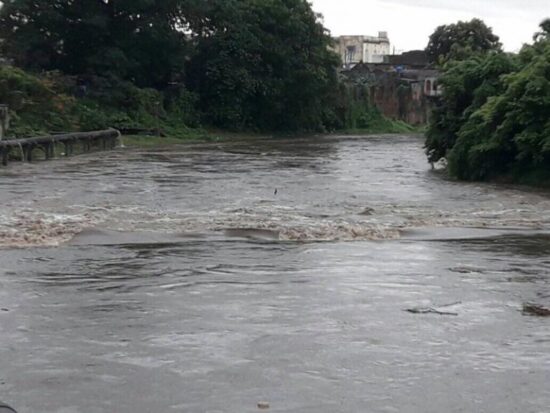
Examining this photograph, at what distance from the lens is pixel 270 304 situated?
842 cm

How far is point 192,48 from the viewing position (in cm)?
5375

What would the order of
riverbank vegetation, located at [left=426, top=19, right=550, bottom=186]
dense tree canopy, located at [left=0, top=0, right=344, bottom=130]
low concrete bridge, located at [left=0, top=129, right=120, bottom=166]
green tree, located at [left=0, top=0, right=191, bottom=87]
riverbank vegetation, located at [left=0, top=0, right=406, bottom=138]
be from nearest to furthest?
riverbank vegetation, located at [left=426, top=19, right=550, bottom=186], low concrete bridge, located at [left=0, top=129, right=120, bottom=166], riverbank vegetation, located at [left=0, top=0, right=406, bottom=138], green tree, located at [left=0, top=0, right=191, bottom=87], dense tree canopy, located at [left=0, top=0, right=344, bottom=130]

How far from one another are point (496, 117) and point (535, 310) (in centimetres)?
1518

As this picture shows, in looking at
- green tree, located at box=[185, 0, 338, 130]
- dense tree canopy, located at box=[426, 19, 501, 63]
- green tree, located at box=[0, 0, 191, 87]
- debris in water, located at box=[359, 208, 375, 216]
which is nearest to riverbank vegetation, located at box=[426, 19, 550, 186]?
debris in water, located at box=[359, 208, 375, 216]

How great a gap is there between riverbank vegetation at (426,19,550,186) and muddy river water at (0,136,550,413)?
14.7 ft

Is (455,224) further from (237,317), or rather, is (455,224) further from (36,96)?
(36,96)

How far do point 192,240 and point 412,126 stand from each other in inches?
2622

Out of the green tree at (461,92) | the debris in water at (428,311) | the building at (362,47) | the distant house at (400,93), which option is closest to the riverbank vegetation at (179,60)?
the distant house at (400,93)

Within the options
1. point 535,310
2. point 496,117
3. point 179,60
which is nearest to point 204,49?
point 179,60

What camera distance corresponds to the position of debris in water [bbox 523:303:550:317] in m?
8.24

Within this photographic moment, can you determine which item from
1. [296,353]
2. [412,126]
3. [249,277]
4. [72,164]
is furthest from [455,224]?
[412,126]

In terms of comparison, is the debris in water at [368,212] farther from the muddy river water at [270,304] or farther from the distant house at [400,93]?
the distant house at [400,93]

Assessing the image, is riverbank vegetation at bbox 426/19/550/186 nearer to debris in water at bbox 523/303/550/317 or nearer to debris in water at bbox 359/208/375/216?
debris in water at bbox 359/208/375/216

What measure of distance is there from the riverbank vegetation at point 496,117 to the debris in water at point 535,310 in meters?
13.0
